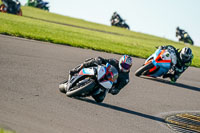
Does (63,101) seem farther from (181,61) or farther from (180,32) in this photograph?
(180,32)

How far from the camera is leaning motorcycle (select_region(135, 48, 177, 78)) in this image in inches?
518

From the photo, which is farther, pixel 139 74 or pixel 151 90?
pixel 139 74

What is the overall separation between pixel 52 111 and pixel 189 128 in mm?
3206

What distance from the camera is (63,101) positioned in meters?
7.74

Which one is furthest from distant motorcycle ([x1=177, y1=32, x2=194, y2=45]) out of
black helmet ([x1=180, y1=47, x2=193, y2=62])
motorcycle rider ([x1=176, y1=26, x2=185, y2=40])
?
black helmet ([x1=180, y1=47, x2=193, y2=62])

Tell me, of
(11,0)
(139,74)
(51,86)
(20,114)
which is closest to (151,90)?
(139,74)

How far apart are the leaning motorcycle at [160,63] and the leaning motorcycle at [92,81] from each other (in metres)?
5.27

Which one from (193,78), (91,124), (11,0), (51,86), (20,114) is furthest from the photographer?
(11,0)

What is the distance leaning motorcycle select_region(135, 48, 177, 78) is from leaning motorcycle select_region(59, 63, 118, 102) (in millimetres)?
5272

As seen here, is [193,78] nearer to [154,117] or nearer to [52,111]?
[154,117]

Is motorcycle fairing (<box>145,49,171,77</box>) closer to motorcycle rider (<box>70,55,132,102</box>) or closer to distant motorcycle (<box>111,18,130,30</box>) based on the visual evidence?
motorcycle rider (<box>70,55,132,102</box>)

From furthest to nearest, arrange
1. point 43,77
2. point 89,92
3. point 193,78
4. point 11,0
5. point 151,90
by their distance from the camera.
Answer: point 11,0 → point 193,78 → point 151,90 → point 43,77 → point 89,92

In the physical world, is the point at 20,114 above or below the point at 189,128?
above

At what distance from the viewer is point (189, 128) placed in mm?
8164
